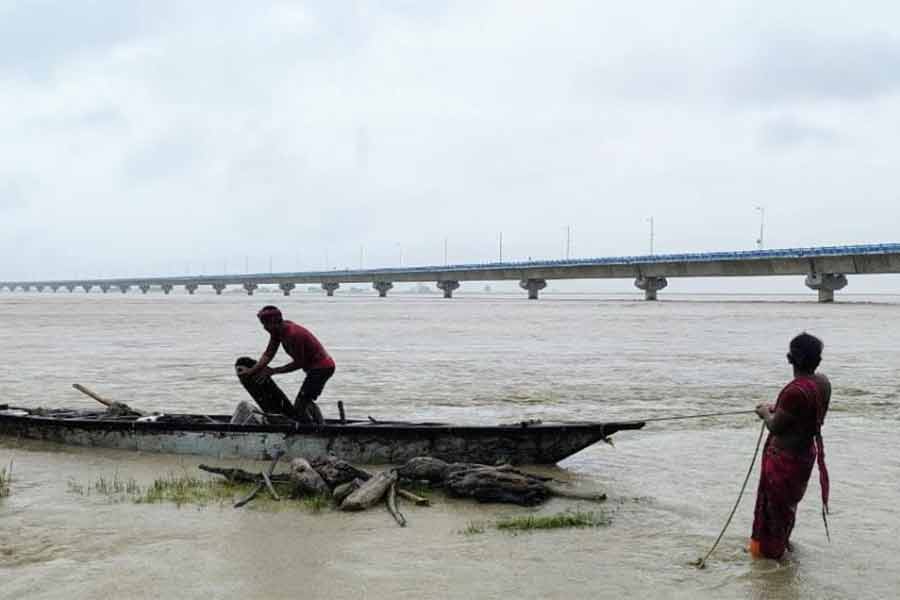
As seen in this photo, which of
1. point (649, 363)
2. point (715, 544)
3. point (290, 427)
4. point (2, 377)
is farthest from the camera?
point (649, 363)

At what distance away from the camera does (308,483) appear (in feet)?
28.7

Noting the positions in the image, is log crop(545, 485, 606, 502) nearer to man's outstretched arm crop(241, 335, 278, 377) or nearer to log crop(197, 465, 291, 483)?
log crop(197, 465, 291, 483)

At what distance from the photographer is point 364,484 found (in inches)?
340

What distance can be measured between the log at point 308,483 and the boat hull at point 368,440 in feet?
4.42

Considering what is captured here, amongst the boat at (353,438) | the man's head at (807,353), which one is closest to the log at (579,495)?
the boat at (353,438)

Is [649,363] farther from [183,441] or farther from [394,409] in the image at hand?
[183,441]

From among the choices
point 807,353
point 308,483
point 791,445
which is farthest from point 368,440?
point 807,353

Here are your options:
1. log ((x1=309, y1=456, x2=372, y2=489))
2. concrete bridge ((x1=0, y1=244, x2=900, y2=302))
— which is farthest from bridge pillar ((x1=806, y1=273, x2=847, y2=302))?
log ((x1=309, y1=456, x2=372, y2=489))

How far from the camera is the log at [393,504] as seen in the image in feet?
26.2

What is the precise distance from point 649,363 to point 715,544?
1767 cm

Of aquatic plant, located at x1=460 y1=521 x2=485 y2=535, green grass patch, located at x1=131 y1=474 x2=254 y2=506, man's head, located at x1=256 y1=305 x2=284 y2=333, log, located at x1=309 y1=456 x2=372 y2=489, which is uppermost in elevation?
man's head, located at x1=256 y1=305 x2=284 y2=333

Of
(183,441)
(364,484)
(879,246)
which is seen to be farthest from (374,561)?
(879,246)

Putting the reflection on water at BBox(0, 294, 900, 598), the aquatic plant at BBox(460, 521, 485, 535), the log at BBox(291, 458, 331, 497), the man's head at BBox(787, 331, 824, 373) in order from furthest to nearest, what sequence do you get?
the log at BBox(291, 458, 331, 497)
the aquatic plant at BBox(460, 521, 485, 535)
the reflection on water at BBox(0, 294, 900, 598)
the man's head at BBox(787, 331, 824, 373)

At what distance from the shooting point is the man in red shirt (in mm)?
10359
